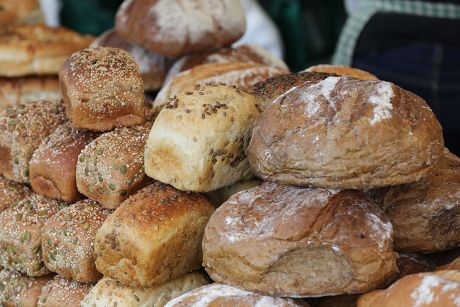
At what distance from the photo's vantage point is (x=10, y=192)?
206 cm

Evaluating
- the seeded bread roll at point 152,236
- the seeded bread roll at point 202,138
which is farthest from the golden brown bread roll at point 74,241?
the seeded bread roll at point 202,138

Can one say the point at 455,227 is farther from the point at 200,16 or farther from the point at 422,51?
the point at 422,51

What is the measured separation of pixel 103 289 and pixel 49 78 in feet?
6.17

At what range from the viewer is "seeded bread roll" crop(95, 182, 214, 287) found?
5.22 ft

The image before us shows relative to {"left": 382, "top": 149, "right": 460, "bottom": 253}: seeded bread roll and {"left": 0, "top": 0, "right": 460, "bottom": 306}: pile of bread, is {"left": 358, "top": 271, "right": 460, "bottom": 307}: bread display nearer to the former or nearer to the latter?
{"left": 0, "top": 0, "right": 460, "bottom": 306}: pile of bread

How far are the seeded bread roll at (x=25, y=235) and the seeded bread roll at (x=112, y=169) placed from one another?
0.63ft

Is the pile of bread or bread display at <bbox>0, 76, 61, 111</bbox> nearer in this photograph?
the pile of bread

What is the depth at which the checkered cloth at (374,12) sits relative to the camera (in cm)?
348

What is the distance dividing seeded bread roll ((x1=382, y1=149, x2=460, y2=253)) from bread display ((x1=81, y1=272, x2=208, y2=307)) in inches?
21.5

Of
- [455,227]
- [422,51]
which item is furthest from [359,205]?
[422,51]

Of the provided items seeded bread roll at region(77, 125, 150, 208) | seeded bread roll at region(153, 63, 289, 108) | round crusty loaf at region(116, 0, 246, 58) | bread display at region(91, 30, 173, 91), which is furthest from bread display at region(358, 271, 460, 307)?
bread display at region(91, 30, 173, 91)

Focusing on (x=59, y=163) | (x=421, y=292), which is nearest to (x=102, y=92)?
(x=59, y=163)

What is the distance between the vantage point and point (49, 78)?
3.32 meters

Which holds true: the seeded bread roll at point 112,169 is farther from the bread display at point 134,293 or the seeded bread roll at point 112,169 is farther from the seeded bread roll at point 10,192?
the seeded bread roll at point 10,192
